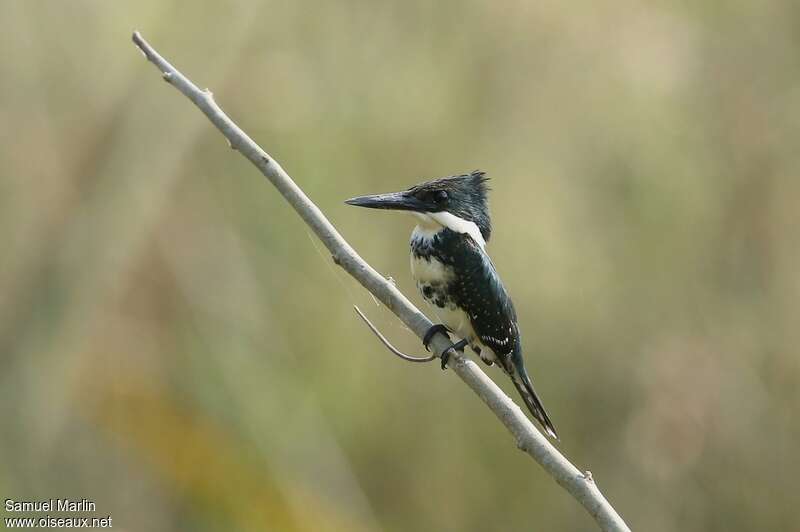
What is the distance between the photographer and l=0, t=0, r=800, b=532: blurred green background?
14.2 feet

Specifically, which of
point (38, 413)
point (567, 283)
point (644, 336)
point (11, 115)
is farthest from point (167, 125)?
point (644, 336)

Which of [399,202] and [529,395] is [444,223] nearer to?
[399,202]

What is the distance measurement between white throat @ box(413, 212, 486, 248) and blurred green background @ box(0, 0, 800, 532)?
1300 mm

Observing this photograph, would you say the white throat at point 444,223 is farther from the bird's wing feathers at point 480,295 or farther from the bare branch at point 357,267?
the bare branch at point 357,267

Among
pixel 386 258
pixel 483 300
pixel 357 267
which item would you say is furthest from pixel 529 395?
pixel 386 258

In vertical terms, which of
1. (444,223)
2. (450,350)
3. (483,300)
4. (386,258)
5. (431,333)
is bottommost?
(450,350)

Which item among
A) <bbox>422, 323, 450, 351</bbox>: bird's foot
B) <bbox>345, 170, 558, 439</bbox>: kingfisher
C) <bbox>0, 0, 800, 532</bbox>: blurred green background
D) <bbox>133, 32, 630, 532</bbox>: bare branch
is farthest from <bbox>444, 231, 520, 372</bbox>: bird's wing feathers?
<bbox>0, 0, 800, 532</bbox>: blurred green background

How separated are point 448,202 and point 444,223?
0.07 m

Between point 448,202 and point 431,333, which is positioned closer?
point 431,333

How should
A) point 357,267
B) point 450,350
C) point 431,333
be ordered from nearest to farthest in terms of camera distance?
point 357,267, point 450,350, point 431,333

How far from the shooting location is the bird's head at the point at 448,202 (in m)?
2.85

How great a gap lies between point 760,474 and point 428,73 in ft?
8.77

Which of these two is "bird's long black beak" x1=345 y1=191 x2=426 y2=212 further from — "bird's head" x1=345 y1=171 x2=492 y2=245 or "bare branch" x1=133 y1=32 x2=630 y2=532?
"bare branch" x1=133 y1=32 x2=630 y2=532

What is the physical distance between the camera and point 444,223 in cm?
287
